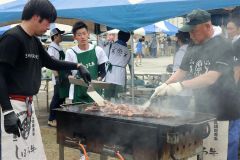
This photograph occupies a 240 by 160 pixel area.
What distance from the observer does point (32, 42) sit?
10.5ft

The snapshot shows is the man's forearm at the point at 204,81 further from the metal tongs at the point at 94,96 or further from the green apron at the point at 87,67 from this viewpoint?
the green apron at the point at 87,67

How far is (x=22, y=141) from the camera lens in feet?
10.5

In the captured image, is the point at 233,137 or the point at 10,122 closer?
the point at 10,122

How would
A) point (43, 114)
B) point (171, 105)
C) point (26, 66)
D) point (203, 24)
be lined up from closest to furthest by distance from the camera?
point (26, 66) → point (203, 24) → point (171, 105) → point (43, 114)

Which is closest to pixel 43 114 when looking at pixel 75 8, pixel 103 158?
pixel 75 8

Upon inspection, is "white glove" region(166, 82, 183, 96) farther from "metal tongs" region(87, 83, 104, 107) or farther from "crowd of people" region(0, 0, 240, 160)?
"metal tongs" region(87, 83, 104, 107)

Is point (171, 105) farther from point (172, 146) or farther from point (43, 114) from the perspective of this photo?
point (43, 114)

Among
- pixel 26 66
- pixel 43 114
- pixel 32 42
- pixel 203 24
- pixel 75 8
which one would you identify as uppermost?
pixel 75 8

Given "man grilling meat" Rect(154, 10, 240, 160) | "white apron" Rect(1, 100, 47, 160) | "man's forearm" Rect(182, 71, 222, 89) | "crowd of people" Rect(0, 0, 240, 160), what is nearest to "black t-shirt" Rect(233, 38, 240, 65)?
"crowd of people" Rect(0, 0, 240, 160)

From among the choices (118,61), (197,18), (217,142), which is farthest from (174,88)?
(118,61)

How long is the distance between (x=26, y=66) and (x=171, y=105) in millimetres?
1718

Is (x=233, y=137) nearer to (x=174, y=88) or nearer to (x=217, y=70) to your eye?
(x=217, y=70)

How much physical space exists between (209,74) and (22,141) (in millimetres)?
1822

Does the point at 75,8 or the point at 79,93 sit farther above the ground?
the point at 75,8
